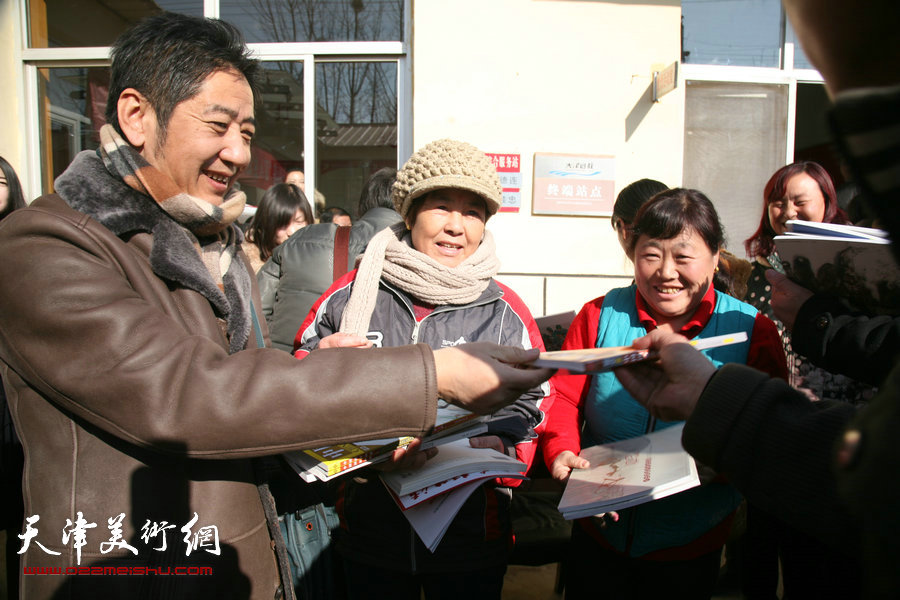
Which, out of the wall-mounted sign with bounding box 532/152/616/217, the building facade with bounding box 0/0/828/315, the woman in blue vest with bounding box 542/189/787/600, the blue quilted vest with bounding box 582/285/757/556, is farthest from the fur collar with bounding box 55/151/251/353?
the wall-mounted sign with bounding box 532/152/616/217

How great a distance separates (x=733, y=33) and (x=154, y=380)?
5954 mm

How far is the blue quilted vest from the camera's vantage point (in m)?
1.92

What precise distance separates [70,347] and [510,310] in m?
1.47

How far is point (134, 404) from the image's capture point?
1066 millimetres

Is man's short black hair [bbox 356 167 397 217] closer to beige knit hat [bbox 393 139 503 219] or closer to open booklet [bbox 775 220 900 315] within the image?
beige knit hat [bbox 393 139 503 219]

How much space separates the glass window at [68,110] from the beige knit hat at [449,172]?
493 centimetres

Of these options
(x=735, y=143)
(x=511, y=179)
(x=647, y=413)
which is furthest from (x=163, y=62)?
(x=735, y=143)

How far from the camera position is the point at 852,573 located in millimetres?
2016

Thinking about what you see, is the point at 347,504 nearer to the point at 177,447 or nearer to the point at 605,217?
the point at 177,447

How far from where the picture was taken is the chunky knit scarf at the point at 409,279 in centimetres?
201

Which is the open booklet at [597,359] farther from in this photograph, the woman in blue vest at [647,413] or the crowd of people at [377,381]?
the woman in blue vest at [647,413]

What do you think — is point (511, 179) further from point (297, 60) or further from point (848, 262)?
point (848, 262)

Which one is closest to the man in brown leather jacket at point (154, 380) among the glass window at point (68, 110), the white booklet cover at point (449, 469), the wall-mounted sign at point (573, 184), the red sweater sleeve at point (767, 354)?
the white booklet cover at point (449, 469)

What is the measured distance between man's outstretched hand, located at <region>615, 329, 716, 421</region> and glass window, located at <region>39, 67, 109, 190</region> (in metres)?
6.11
